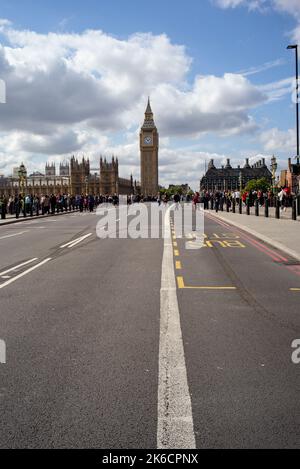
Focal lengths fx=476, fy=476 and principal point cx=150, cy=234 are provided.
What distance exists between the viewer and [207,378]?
4359 millimetres

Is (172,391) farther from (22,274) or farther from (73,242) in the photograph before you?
(73,242)

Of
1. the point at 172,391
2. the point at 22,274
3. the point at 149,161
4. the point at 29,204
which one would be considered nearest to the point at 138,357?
the point at 172,391

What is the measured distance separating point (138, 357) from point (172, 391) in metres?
0.91

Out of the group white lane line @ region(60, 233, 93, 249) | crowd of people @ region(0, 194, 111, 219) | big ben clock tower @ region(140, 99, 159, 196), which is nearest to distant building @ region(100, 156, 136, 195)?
big ben clock tower @ region(140, 99, 159, 196)

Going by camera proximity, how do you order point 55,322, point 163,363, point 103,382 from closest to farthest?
1. point 103,382
2. point 163,363
3. point 55,322

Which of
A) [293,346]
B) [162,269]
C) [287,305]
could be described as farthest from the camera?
[162,269]

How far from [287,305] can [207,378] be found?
327 cm

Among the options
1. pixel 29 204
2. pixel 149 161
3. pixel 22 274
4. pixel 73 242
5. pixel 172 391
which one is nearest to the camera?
pixel 172 391

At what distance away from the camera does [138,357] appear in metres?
4.92

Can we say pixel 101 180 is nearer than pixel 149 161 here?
Yes

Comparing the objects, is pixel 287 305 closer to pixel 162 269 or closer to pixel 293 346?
pixel 293 346

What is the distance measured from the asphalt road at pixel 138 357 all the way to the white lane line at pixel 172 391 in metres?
0.03

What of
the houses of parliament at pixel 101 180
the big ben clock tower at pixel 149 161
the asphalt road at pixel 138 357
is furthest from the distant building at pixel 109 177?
the asphalt road at pixel 138 357
